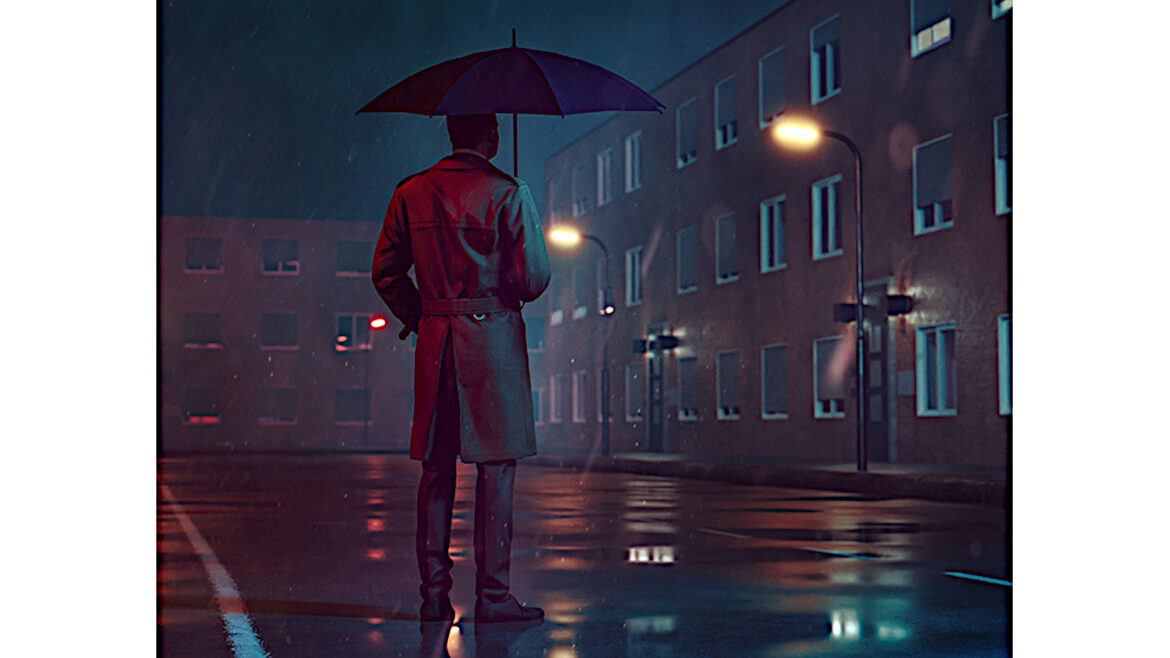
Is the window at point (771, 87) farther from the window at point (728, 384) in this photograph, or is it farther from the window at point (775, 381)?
the window at point (728, 384)

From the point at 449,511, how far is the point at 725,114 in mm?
28817

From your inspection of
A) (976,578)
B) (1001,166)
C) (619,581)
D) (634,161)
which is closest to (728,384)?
(634,161)

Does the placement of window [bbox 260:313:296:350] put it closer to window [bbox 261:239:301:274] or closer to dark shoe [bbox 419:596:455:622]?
window [bbox 261:239:301:274]

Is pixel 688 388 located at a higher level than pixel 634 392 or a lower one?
higher

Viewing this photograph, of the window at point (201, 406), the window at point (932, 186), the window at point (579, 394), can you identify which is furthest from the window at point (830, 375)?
the window at point (201, 406)

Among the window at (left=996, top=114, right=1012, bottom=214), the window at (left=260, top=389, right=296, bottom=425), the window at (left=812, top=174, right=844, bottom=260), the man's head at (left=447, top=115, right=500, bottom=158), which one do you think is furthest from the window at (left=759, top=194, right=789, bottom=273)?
the window at (left=260, top=389, right=296, bottom=425)

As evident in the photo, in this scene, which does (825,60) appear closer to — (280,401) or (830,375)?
(830,375)

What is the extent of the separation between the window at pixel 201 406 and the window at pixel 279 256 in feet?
20.7

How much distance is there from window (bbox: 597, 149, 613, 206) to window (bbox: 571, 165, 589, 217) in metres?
0.95

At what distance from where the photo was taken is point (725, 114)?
33.7 m

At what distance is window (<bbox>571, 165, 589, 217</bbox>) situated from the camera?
41.8 meters

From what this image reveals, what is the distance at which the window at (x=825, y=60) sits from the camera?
29.0 meters
